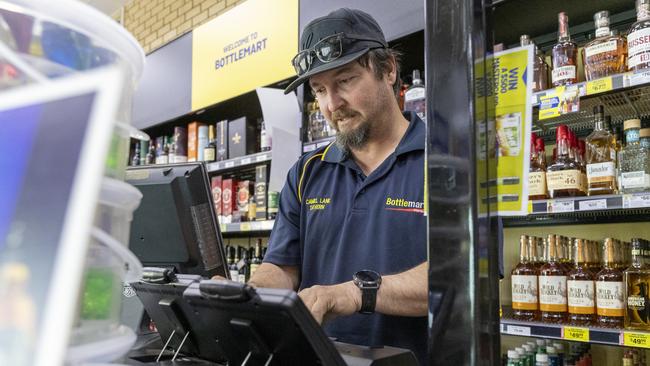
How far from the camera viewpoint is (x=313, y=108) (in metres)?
3.19

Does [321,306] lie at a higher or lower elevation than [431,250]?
lower

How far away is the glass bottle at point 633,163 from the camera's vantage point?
7.07 ft

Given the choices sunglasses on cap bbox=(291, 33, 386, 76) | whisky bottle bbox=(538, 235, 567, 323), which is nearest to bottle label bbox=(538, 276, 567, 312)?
whisky bottle bbox=(538, 235, 567, 323)

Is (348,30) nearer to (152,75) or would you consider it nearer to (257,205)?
(257,205)

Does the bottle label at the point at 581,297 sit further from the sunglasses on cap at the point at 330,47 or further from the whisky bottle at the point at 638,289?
the sunglasses on cap at the point at 330,47

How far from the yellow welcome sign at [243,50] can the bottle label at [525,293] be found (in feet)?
5.56

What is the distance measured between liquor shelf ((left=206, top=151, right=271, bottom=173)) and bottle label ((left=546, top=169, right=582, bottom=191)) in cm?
166

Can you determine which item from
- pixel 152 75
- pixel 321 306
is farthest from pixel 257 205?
pixel 321 306

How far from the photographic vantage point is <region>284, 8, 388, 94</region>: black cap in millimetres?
1679

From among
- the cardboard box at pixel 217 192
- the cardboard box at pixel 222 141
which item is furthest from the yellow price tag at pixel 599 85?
the cardboard box at pixel 217 192

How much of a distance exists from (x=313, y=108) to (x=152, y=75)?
1892 millimetres

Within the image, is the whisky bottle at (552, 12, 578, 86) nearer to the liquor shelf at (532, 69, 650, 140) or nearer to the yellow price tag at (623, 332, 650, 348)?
the liquor shelf at (532, 69, 650, 140)

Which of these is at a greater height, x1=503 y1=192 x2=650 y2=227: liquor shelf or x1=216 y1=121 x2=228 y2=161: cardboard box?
x1=216 y1=121 x2=228 y2=161: cardboard box

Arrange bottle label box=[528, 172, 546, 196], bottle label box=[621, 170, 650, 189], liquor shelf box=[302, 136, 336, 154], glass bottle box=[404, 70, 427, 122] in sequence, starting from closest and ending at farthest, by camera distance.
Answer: bottle label box=[621, 170, 650, 189] → bottle label box=[528, 172, 546, 196] → glass bottle box=[404, 70, 427, 122] → liquor shelf box=[302, 136, 336, 154]
